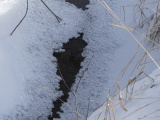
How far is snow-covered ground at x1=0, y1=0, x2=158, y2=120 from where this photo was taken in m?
1.47

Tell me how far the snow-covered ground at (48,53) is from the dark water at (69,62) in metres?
0.04

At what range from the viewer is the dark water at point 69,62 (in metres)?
1.54

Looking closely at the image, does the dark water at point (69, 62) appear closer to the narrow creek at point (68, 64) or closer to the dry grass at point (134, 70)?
the narrow creek at point (68, 64)

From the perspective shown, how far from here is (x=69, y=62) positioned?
1.70m

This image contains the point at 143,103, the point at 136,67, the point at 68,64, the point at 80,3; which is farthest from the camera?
the point at 80,3

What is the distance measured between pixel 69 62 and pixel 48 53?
0.17 m

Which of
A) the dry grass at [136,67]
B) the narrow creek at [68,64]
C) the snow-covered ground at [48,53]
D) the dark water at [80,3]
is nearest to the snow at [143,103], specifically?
the dry grass at [136,67]

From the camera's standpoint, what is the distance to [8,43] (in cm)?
167

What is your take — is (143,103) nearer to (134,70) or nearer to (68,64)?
(134,70)

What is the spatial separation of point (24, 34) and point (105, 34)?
2.14 feet

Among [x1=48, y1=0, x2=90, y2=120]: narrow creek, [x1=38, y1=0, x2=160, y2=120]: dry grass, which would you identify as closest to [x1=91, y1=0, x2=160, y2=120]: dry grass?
[x1=38, y1=0, x2=160, y2=120]: dry grass

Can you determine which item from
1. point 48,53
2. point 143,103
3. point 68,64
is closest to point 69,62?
point 68,64

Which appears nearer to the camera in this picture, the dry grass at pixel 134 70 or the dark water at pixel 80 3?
the dry grass at pixel 134 70

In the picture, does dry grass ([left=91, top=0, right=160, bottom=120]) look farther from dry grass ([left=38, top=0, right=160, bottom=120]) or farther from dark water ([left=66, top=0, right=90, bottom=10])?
dark water ([left=66, top=0, right=90, bottom=10])
